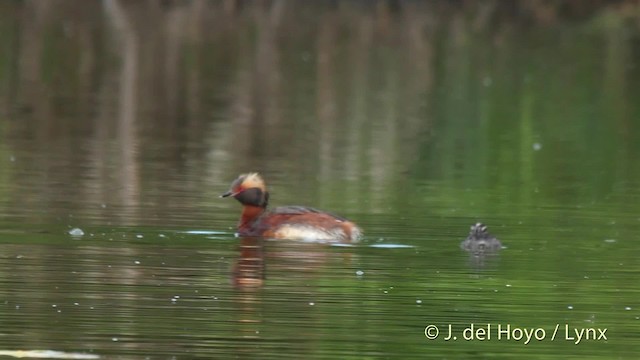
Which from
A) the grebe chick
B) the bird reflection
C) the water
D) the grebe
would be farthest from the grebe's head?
the grebe chick

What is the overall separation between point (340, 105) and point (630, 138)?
5312mm

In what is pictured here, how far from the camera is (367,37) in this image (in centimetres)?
4159

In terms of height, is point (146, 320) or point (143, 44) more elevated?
point (143, 44)

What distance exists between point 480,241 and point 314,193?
3.99 m

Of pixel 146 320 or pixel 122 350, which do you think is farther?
pixel 146 320

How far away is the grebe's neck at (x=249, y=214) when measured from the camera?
48.4 feet

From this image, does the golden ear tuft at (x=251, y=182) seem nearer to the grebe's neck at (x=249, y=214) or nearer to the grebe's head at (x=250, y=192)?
the grebe's head at (x=250, y=192)

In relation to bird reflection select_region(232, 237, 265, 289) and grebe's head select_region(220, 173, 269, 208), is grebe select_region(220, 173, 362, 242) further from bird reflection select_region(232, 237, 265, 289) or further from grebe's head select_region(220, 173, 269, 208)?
bird reflection select_region(232, 237, 265, 289)

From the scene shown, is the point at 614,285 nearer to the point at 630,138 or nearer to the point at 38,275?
the point at 38,275

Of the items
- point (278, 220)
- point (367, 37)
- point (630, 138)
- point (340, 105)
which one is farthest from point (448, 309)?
point (367, 37)

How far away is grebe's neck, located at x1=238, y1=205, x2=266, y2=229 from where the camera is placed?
1477cm

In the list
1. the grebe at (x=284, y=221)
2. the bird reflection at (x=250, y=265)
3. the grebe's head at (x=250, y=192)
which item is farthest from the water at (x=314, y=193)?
the grebe's head at (x=250, y=192)

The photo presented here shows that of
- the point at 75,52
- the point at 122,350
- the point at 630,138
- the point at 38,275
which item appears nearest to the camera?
the point at 122,350

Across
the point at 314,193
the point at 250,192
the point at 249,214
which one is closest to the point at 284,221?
the point at 249,214
